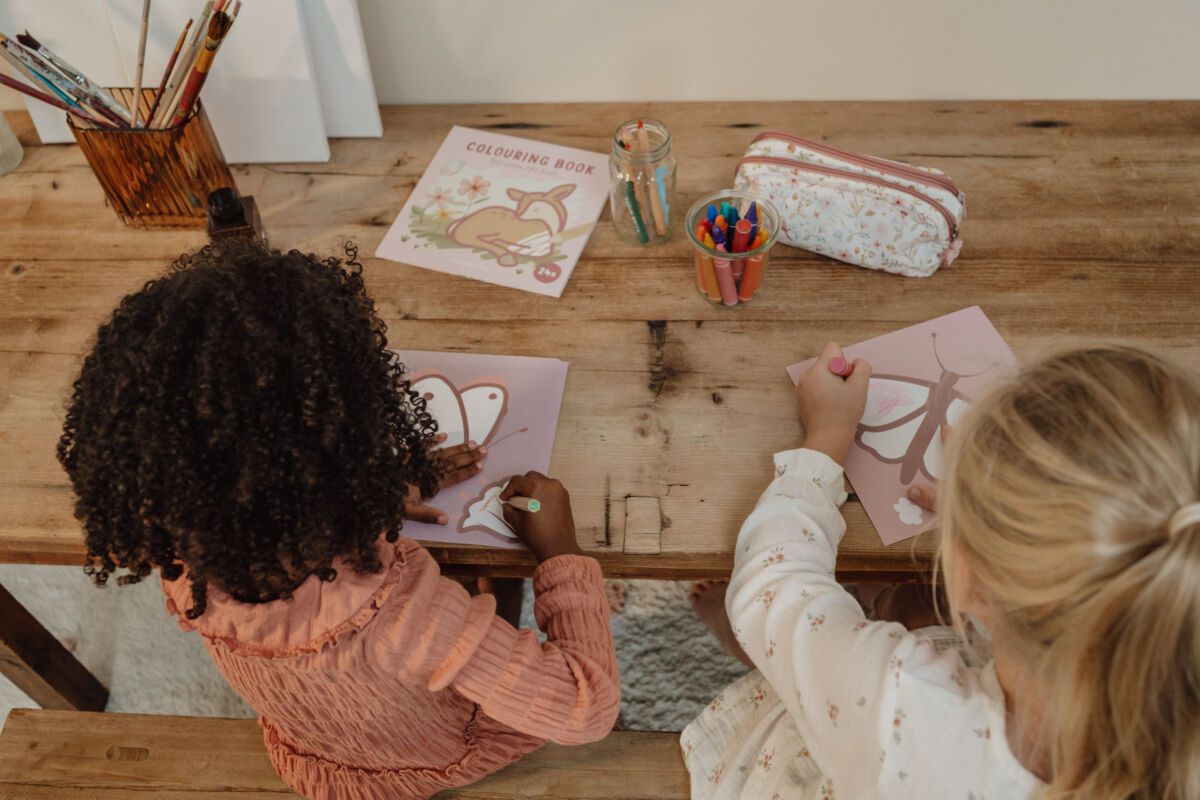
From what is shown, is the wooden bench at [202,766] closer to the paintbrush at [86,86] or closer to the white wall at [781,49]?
the paintbrush at [86,86]

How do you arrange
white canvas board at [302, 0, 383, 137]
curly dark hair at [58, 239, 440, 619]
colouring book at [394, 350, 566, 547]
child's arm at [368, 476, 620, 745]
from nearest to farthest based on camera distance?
curly dark hair at [58, 239, 440, 619] < child's arm at [368, 476, 620, 745] < colouring book at [394, 350, 566, 547] < white canvas board at [302, 0, 383, 137]

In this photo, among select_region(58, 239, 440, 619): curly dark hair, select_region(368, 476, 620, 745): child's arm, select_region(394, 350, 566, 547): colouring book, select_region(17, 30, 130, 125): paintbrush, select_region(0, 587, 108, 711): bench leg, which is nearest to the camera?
select_region(58, 239, 440, 619): curly dark hair

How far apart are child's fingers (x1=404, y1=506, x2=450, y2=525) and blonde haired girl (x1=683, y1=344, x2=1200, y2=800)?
287 millimetres

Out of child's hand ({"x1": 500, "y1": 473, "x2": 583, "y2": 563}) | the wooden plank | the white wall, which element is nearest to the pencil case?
the white wall

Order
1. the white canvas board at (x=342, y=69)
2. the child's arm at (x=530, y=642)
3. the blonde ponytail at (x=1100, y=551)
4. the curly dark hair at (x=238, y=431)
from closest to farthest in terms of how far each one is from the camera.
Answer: the blonde ponytail at (x=1100, y=551)
the curly dark hair at (x=238, y=431)
the child's arm at (x=530, y=642)
the white canvas board at (x=342, y=69)

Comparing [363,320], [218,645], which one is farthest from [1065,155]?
[218,645]

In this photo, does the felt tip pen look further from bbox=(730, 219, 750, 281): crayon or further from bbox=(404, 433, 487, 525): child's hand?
bbox=(730, 219, 750, 281): crayon

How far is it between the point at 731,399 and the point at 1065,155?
0.57 m

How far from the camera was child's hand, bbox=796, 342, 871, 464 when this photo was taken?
83 cm

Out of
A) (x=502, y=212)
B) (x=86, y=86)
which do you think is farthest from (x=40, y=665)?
(x=502, y=212)

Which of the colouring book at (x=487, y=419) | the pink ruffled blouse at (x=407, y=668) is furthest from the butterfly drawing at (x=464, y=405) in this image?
the pink ruffled blouse at (x=407, y=668)

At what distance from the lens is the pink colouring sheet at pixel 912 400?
0.83m

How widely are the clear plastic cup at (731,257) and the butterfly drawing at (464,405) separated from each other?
252mm

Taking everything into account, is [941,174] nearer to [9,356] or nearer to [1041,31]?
[1041,31]
